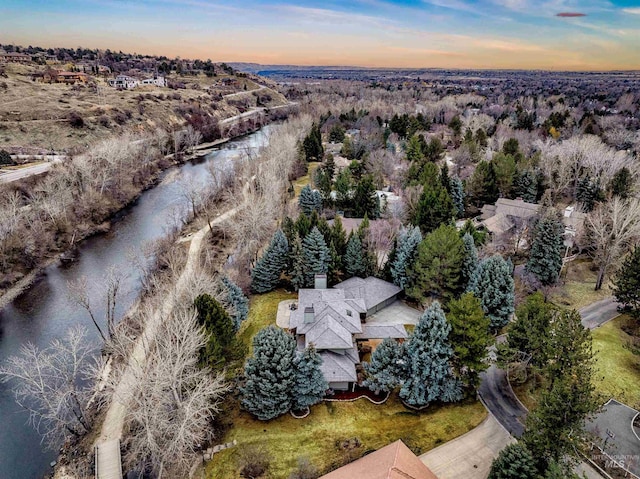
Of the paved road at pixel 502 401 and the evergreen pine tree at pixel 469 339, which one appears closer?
the paved road at pixel 502 401

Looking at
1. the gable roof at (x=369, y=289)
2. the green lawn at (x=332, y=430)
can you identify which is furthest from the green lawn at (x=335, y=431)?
the gable roof at (x=369, y=289)

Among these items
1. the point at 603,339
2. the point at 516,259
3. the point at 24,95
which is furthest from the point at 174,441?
the point at 24,95

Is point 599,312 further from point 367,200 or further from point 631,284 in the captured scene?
Answer: point 367,200

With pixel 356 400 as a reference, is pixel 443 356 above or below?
above

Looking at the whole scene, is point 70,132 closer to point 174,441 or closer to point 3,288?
point 3,288

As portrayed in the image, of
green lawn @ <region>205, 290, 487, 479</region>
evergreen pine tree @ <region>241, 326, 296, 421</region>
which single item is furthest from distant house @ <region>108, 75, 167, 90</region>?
green lawn @ <region>205, 290, 487, 479</region>

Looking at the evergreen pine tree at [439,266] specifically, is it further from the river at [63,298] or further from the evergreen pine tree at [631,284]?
the river at [63,298]

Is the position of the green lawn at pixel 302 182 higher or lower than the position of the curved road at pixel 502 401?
lower
